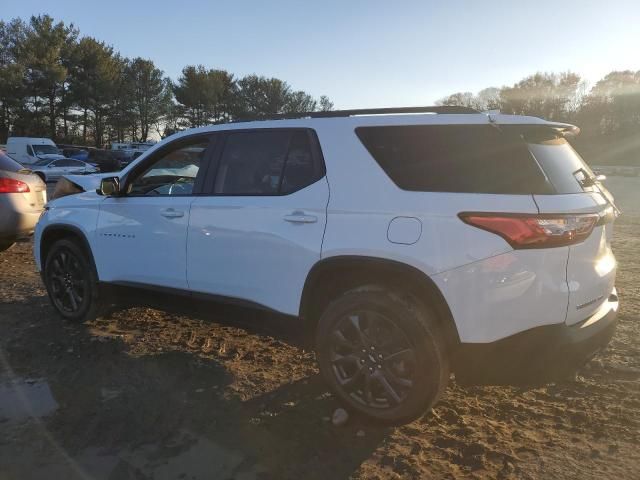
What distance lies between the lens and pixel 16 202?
6.57m

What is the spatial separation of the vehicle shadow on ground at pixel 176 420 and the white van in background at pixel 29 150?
26071 mm

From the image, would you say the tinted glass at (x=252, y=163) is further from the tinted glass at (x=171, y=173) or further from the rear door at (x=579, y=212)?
the rear door at (x=579, y=212)

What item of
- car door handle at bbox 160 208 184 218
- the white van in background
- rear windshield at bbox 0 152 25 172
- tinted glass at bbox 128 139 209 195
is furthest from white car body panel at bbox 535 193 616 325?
the white van in background

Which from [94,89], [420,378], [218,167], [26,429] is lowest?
[26,429]

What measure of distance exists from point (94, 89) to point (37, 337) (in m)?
54.9

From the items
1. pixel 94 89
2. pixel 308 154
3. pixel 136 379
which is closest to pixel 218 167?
pixel 308 154

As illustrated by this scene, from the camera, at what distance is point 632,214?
46.3ft

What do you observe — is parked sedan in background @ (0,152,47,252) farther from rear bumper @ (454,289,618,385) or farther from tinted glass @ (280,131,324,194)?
rear bumper @ (454,289,618,385)

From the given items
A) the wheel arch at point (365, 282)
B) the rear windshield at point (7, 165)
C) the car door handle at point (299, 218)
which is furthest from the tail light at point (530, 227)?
the rear windshield at point (7, 165)

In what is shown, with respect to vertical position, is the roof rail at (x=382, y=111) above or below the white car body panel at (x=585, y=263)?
above

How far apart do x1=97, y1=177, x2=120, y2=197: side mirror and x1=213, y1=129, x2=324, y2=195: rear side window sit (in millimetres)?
1048

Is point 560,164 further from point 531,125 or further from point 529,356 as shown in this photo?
point 529,356

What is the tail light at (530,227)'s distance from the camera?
2.59m

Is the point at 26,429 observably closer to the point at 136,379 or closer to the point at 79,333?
the point at 136,379
